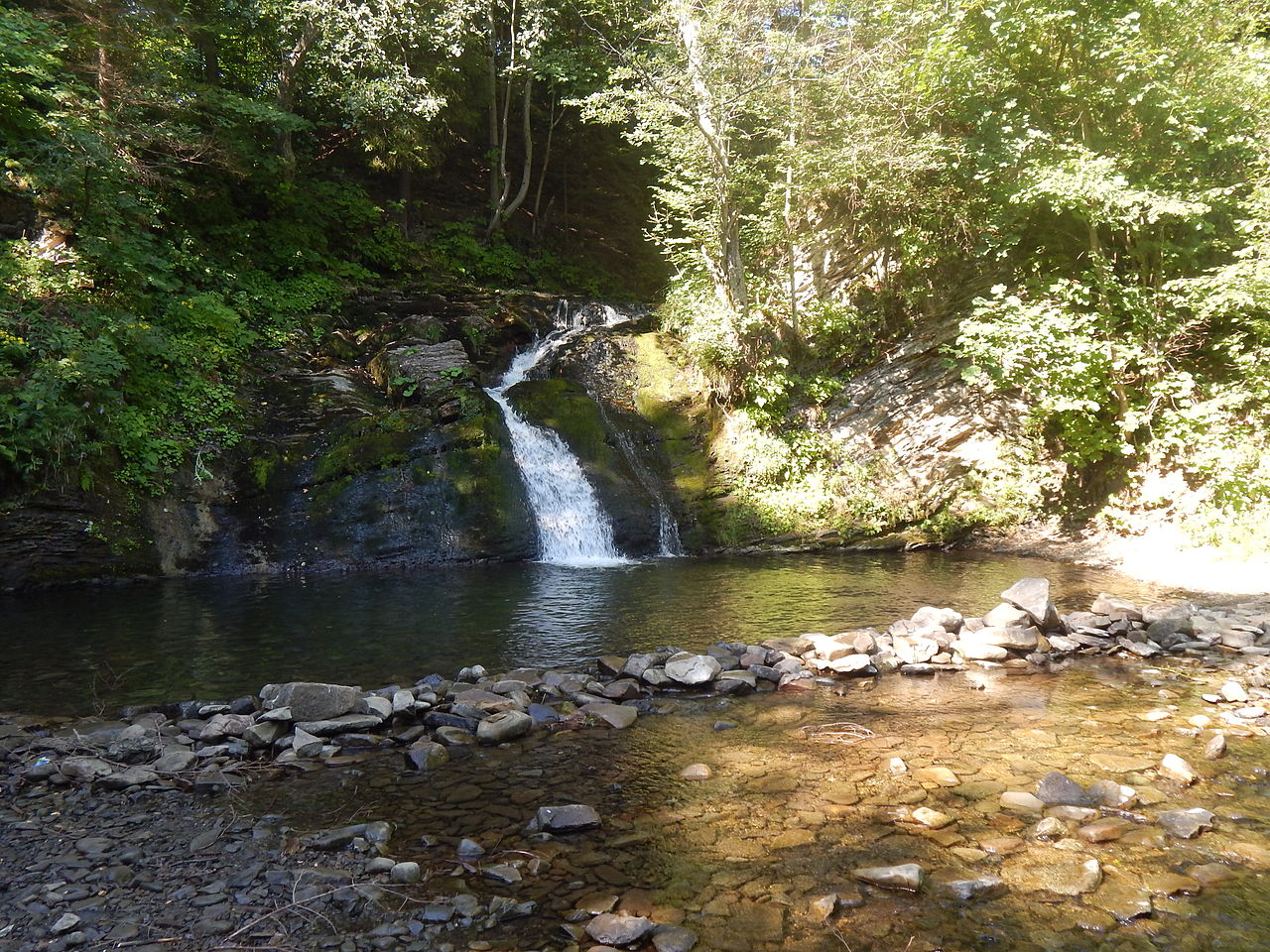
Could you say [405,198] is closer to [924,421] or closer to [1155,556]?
[924,421]

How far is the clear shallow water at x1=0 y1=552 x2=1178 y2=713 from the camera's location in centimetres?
660

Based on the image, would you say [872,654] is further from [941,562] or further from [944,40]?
[944,40]

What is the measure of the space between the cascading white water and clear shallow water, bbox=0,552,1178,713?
1068 millimetres

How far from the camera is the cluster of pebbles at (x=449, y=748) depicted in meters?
3.03

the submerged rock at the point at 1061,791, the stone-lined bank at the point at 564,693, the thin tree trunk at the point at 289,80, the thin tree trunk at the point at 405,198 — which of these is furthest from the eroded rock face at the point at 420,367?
the submerged rock at the point at 1061,791

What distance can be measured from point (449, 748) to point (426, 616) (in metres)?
4.04

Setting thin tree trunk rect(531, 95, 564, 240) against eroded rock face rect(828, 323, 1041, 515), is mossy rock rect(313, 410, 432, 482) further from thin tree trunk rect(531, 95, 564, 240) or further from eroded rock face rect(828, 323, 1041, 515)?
thin tree trunk rect(531, 95, 564, 240)

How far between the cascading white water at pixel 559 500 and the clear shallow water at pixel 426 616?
107cm

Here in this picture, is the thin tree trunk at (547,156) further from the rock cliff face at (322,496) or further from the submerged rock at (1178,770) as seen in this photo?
the submerged rock at (1178,770)

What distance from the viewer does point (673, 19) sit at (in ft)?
43.7

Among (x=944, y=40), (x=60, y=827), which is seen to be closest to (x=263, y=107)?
(x=944, y=40)

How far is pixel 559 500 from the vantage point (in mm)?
13539

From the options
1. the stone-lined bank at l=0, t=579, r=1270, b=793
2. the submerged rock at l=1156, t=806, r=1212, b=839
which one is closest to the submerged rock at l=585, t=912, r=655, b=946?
the stone-lined bank at l=0, t=579, r=1270, b=793

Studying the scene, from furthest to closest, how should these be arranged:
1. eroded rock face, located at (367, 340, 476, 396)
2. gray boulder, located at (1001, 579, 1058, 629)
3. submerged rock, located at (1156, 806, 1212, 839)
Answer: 1. eroded rock face, located at (367, 340, 476, 396)
2. gray boulder, located at (1001, 579, 1058, 629)
3. submerged rock, located at (1156, 806, 1212, 839)
